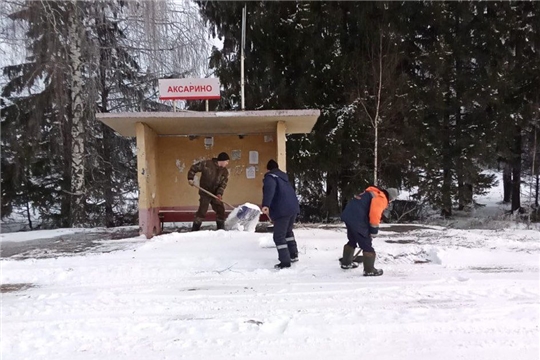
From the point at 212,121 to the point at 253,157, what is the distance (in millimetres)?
1957

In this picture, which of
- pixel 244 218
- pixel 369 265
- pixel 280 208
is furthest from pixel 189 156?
pixel 369 265

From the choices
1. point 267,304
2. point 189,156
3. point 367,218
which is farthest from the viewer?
point 189,156

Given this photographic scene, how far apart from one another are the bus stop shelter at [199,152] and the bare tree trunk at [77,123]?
8.74ft

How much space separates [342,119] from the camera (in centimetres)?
1305

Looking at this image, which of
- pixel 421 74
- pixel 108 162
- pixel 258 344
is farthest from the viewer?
pixel 421 74

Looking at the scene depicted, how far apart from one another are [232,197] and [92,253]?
4.10 metres

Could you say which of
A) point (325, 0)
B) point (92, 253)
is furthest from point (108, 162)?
point (325, 0)

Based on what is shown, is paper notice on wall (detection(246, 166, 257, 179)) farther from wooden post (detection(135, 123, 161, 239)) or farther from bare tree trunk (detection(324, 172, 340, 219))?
bare tree trunk (detection(324, 172, 340, 219))

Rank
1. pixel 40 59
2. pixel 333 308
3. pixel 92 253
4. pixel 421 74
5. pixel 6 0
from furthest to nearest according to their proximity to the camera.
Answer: pixel 421 74, pixel 40 59, pixel 6 0, pixel 92 253, pixel 333 308

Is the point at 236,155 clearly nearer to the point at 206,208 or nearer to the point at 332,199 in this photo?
the point at 206,208

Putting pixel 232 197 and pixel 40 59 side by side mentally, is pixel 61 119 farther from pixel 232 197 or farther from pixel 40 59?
pixel 232 197

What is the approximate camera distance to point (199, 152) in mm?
9992

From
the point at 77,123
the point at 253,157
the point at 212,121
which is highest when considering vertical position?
the point at 77,123

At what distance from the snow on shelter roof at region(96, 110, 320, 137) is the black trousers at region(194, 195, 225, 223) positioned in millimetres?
1630
